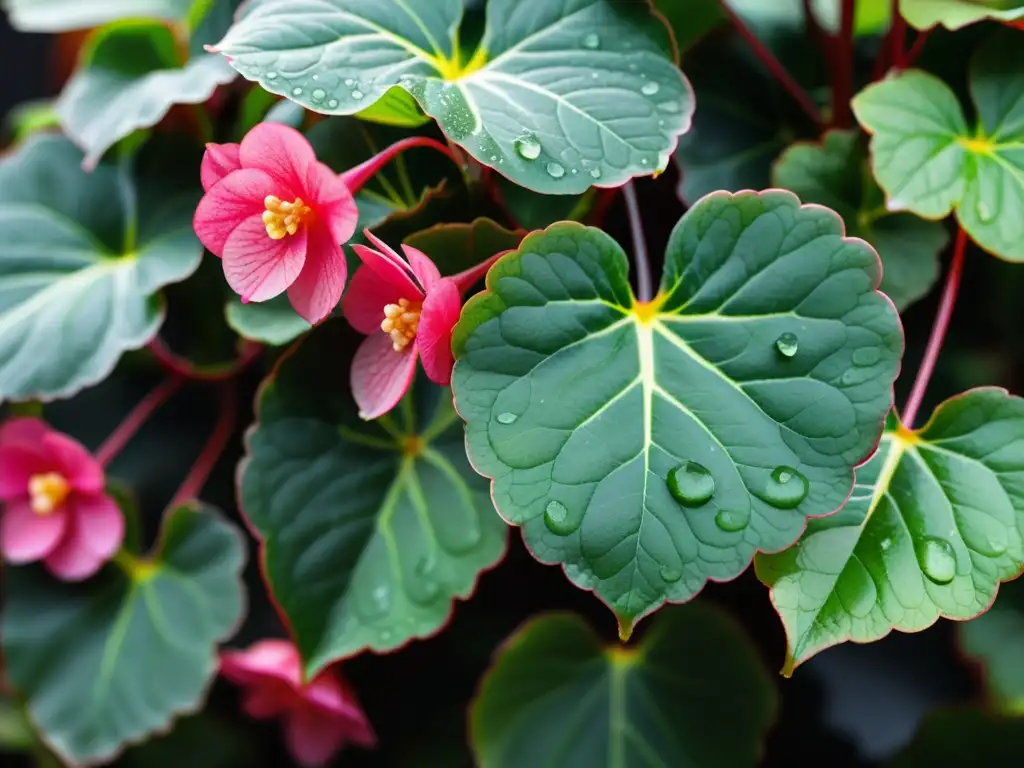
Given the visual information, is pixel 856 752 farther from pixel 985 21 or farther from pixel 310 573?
pixel 985 21

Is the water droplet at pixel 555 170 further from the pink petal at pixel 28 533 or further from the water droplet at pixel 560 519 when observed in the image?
the pink petal at pixel 28 533

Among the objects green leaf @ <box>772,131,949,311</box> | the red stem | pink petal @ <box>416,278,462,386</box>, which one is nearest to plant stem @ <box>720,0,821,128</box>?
green leaf @ <box>772,131,949,311</box>

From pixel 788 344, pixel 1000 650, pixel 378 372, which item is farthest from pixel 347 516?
pixel 1000 650

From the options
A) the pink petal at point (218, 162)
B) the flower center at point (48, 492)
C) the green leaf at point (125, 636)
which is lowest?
the green leaf at point (125, 636)

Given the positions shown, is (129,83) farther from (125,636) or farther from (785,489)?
(785,489)

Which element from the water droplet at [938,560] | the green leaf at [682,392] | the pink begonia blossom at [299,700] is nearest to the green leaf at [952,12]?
the green leaf at [682,392]

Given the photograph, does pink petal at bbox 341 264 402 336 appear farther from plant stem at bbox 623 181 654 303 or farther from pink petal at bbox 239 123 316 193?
plant stem at bbox 623 181 654 303
